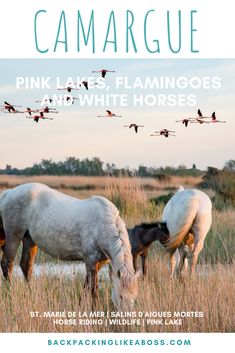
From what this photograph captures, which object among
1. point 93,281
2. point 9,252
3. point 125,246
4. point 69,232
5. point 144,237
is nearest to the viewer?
point 125,246

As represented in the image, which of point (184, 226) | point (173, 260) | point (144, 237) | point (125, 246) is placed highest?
point (125, 246)

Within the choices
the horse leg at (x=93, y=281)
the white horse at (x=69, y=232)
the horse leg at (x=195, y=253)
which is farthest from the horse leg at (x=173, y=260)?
the horse leg at (x=93, y=281)

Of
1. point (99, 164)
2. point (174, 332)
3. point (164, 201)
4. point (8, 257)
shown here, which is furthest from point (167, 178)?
point (174, 332)

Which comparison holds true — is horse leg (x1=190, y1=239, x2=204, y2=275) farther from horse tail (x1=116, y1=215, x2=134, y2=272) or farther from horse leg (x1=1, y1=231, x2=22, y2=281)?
horse leg (x1=1, y1=231, x2=22, y2=281)

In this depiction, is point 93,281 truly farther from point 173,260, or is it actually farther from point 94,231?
point 173,260

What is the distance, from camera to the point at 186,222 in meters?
10.7

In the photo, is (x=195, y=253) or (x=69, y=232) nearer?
(x=69, y=232)

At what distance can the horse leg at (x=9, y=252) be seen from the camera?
33.1 feet

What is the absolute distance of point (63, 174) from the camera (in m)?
13.0

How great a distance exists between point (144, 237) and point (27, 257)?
1447 mm

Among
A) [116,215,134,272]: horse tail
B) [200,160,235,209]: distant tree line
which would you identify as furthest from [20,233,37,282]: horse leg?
[200,160,235,209]: distant tree line

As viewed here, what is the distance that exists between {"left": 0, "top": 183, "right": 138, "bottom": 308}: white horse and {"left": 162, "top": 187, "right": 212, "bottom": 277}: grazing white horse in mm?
1699

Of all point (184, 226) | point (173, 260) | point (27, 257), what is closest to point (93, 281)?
point (27, 257)
